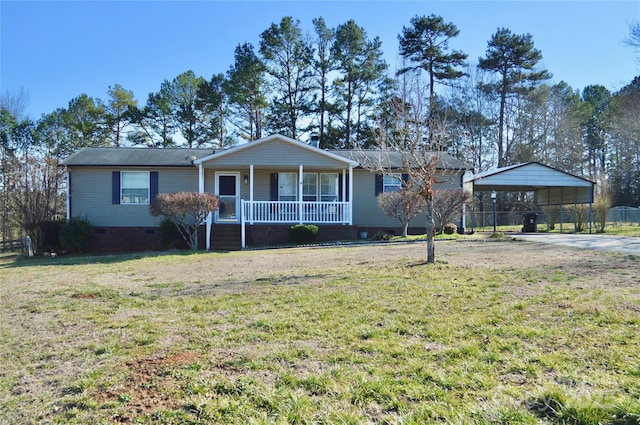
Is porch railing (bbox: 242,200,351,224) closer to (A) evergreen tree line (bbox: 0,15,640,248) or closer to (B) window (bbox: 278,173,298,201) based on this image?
(B) window (bbox: 278,173,298,201)

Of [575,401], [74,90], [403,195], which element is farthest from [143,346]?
[74,90]

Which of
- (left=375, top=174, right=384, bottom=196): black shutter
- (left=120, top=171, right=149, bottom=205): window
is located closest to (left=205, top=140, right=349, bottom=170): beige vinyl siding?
(left=375, top=174, right=384, bottom=196): black shutter

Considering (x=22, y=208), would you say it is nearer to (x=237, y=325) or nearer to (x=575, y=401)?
(x=237, y=325)

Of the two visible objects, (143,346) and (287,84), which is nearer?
(143,346)

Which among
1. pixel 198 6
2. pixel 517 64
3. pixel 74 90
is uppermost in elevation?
pixel 517 64

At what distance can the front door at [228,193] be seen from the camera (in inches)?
676

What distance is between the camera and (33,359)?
357 cm

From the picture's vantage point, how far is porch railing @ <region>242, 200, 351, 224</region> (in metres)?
15.8

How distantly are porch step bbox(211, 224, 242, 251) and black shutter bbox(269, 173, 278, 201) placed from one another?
2.41 meters

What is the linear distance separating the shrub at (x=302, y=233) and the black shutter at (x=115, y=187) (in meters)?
7.31

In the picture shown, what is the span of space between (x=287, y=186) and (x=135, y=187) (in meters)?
6.15

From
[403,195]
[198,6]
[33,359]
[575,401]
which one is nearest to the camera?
[575,401]

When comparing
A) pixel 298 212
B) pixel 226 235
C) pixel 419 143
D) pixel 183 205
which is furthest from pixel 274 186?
pixel 419 143

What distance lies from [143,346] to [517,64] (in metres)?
36.3
